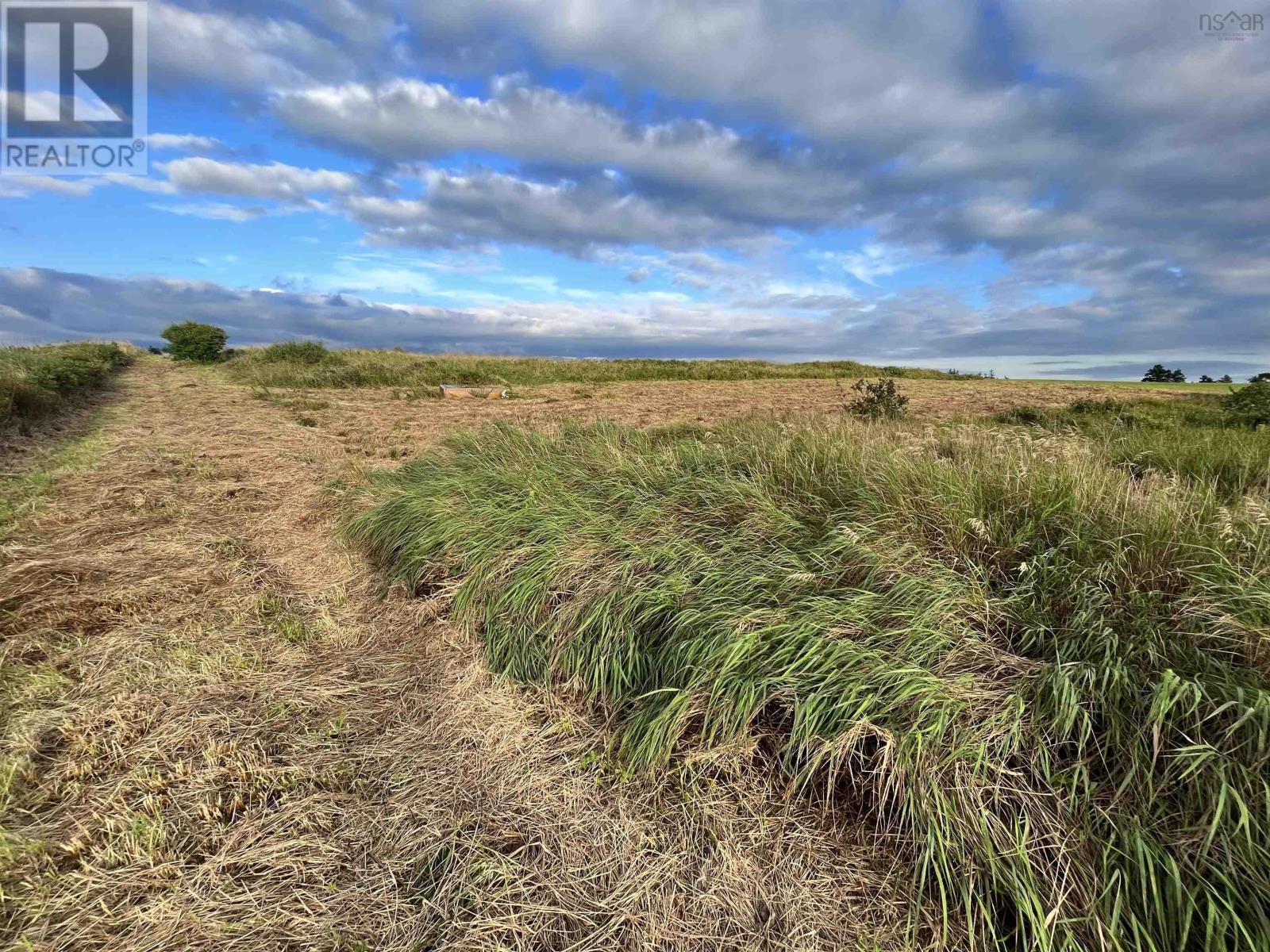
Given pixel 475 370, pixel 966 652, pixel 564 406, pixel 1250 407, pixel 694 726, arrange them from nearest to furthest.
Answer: pixel 966 652
pixel 694 726
pixel 1250 407
pixel 564 406
pixel 475 370

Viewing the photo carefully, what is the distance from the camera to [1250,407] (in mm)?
7945

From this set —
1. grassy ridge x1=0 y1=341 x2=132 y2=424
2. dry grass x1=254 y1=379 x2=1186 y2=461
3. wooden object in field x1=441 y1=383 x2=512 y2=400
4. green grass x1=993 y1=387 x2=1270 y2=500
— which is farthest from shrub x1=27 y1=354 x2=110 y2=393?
green grass x1=993 y1=387 x2=1270 y2=500

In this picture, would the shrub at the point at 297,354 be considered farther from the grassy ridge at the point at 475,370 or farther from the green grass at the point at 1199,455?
the green grass at the point at 1199,455

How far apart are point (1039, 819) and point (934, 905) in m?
0.44

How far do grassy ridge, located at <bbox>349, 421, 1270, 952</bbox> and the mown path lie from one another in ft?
0.92

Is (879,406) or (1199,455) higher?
(879,406)

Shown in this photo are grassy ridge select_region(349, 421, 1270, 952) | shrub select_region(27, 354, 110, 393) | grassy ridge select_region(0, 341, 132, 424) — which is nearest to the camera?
grassy ridge select_region(349, 421, 1270, 952)

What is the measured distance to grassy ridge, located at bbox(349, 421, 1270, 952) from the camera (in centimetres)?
158

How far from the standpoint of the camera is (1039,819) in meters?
1.72

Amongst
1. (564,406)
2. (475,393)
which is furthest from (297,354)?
(564,406)

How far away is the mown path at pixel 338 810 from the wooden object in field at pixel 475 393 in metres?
17.3

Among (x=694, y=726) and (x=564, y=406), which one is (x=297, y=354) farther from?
(x=694, y=726)

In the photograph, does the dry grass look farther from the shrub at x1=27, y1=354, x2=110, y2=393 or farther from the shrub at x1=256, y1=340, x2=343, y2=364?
the shrub at x1=256, y1=340, x2=343, y2=364

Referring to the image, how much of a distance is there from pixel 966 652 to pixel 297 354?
36065mm
